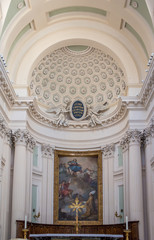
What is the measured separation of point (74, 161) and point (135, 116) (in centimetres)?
554

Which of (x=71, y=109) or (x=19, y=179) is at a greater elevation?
(x=71, y=109)

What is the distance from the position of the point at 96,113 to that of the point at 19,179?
714 cm

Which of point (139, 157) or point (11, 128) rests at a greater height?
point (11, 128)

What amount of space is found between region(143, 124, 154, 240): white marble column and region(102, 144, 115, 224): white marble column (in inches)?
130

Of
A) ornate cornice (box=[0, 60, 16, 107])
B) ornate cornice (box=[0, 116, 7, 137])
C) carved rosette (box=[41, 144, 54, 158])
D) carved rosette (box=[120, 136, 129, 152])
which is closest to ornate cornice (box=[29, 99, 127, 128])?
ornate cornice (box=[0, 60, 16, 107])

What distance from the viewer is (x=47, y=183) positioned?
23.0m

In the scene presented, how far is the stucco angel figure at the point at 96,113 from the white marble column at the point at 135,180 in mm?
3739

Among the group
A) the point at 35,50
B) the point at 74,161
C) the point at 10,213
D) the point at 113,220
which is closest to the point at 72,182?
the point at 74,161

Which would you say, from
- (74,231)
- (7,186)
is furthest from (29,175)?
(74,231)

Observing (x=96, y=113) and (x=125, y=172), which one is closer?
(x=125, y=172)

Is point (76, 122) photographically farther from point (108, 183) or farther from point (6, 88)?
point (6, 88)

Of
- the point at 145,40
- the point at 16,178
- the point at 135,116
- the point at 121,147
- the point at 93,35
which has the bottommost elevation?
the point at 16,178

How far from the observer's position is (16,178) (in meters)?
20.1

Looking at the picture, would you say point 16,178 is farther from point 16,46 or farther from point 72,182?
point 16,46
